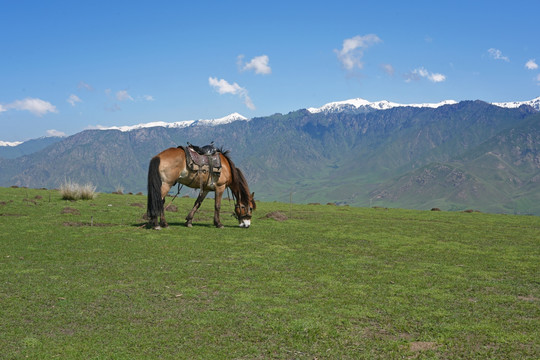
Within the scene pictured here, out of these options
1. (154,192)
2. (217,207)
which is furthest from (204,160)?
(154,192)

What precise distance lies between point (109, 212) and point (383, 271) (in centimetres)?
1808

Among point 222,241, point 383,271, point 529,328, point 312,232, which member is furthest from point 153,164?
point 529,328

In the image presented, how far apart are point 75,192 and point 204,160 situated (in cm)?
1661

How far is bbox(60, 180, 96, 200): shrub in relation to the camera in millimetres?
32219

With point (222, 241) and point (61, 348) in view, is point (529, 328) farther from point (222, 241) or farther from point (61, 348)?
point (222, 241)

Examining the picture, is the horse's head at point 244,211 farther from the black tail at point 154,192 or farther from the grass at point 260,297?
the black tail at point 154,192

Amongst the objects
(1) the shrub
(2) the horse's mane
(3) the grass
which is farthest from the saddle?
(1) the shrub

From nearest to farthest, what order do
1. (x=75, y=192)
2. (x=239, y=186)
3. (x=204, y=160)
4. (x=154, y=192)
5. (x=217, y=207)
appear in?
(x=154, y=192) < (x=204, y=160) < (x=217, y=207) < (x=239, y=186) < (x=75, y=192)

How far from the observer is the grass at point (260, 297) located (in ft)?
23.7

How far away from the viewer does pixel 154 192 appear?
1859cm

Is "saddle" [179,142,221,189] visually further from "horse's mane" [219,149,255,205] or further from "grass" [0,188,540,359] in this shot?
"grass" [0,188,540,359]

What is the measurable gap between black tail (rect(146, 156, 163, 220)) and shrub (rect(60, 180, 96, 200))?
16.3m

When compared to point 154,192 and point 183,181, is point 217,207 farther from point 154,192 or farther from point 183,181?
point 154,192

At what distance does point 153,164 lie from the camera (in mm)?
18812
